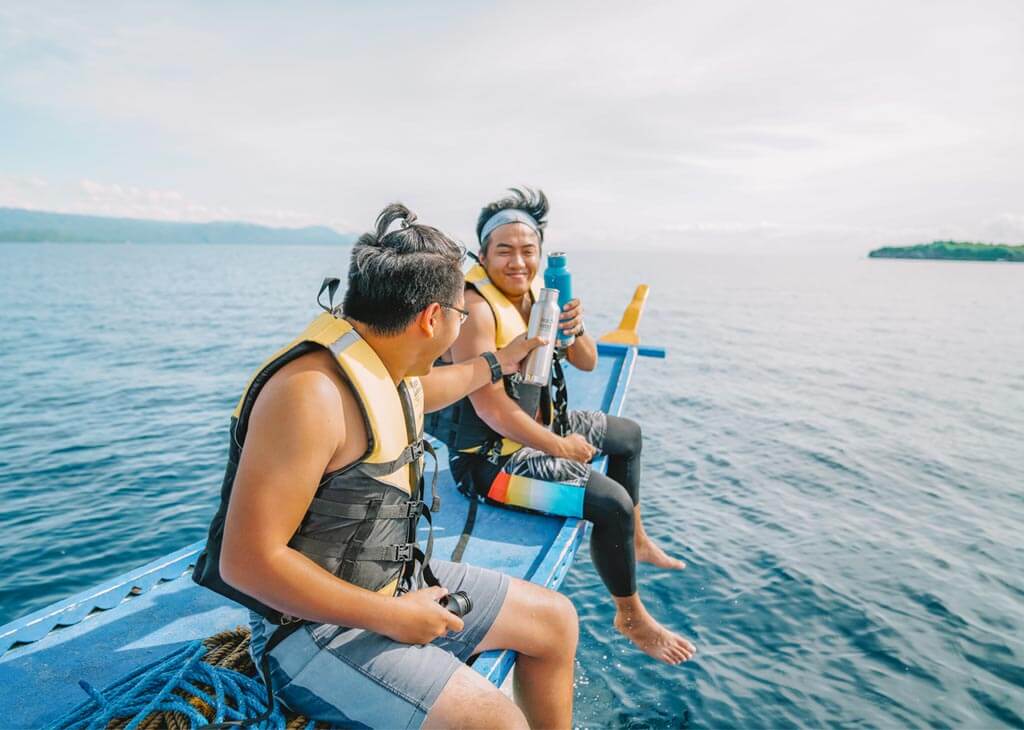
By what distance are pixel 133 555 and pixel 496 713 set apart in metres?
5.97

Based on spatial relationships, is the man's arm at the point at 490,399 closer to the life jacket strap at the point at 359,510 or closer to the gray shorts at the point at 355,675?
the life jacket strap at the point at 359,510

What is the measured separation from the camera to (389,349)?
2268mm

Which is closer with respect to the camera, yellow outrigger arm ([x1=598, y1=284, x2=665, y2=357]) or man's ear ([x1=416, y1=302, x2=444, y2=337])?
man's ear ([x1=416, y1=302, x2=444, y2=337])

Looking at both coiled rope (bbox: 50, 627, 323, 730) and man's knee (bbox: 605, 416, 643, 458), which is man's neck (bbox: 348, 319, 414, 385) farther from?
man's knee (bbox: 605, 416, 643, 458)

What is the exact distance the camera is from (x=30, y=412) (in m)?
11.2

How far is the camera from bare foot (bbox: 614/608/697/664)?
4.04 m

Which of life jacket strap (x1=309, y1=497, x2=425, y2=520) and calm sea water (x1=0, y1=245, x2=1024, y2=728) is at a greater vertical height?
life jacket strap (x1=309, y1=497, x2=425, y2=520)

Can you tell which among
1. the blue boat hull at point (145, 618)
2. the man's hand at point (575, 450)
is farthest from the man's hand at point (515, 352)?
the blue boat hull at point (145, 618)

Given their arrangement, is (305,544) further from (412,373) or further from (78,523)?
(78,523)

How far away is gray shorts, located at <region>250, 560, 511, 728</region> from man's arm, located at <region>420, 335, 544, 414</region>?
1.25 metres

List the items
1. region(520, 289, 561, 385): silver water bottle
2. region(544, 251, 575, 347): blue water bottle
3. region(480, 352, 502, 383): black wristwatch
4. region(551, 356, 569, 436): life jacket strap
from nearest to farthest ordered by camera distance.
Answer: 1. region(480, 352, 502, 383): black wristwatch
2. region(520, 289, 561, 385): silver water bottle
3. region(544, 251, 575, 347): blue water bottle
4. region(551, 356, 569, 436): life jacket strap

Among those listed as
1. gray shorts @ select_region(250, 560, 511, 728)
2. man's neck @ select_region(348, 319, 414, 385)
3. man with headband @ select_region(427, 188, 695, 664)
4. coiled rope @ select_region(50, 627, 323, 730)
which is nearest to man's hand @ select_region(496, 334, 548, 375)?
man with headband @ select_region(427, 188, 695, 664)

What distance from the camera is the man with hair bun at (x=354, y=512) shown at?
1.83 meters

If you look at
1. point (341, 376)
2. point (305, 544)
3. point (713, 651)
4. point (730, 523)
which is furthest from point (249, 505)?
point (730, 523)
